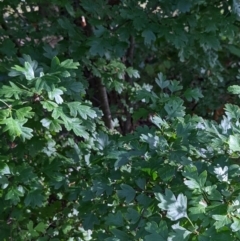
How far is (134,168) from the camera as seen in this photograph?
1.82 meters

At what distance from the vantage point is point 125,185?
175 cm

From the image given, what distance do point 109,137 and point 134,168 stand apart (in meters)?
0.45

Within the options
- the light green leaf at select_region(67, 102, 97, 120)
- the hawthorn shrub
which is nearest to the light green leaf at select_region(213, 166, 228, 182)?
the hawthorn shrub

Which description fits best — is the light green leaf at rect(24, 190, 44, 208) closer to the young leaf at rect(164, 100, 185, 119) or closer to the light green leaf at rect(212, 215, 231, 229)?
the young leaf at rect(164, 100, 185, 119)

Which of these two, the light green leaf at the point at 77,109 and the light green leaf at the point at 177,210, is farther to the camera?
the light green leaf at the point at 77,109

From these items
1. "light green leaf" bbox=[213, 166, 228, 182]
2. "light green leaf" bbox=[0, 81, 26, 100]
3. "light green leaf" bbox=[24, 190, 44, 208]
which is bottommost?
"light green leaf" bbox=[24, 190, 44, 208]

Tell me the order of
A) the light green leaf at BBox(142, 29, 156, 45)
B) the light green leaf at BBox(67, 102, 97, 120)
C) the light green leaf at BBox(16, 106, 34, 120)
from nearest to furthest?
the light green leaf at BBox(16, 106, 34, 120) → the light green leaf at BBox(67, 102, 97, 120) → the light green leaf at BBox(142, 29, 156, 45)

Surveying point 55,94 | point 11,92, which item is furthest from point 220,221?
point 11,92

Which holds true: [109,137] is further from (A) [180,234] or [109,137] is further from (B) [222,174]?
(A) [180,234]

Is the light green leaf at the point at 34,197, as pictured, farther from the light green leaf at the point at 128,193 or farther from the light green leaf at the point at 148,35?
the light green leaf at the point at 148,35

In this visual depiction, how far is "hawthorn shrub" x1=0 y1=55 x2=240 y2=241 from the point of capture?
1458 mm

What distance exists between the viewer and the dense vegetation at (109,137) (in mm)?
1560

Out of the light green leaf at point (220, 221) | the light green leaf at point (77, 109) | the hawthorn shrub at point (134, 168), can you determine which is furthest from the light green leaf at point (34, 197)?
the light green leaf at point (220, 221)

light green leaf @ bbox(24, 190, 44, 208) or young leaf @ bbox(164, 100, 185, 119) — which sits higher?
young leaf @ bbox(164, 100, 185, 119)
